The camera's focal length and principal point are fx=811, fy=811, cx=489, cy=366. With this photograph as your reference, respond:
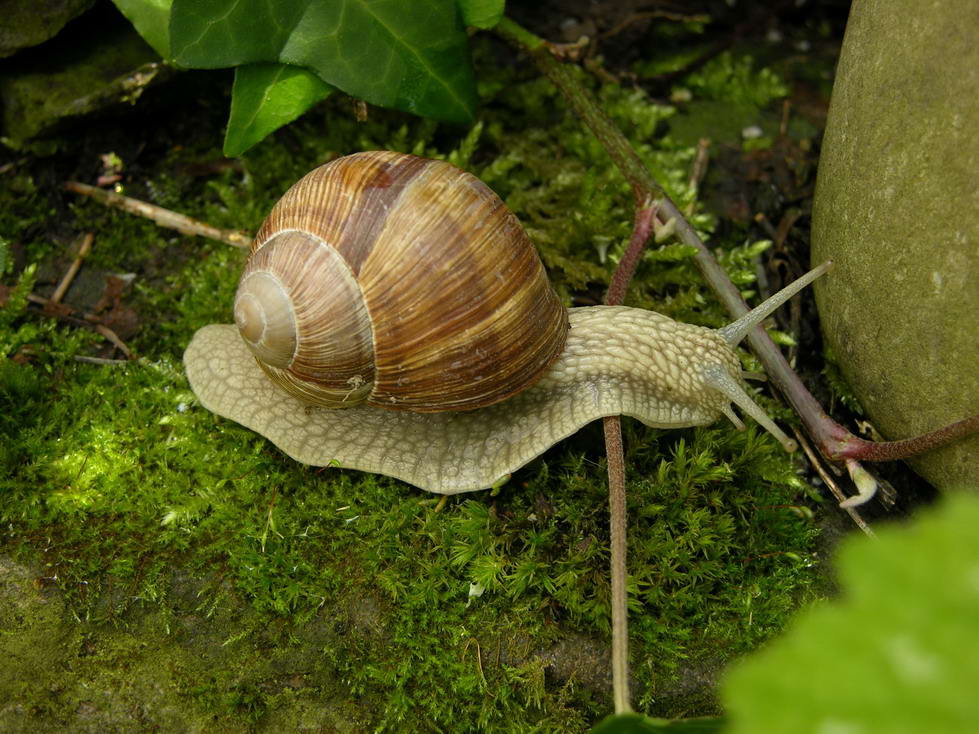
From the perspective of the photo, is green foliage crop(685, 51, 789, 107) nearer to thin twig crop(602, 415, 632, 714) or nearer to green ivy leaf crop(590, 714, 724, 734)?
thin twig crop(602, 415, 632, 714)

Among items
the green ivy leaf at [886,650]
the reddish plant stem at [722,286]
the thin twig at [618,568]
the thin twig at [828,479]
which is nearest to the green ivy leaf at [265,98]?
the reddish plant stem at [722,286]

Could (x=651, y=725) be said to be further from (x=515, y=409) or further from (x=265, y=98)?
(x=265, y=98)

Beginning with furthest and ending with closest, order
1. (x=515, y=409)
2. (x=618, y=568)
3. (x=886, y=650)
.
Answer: (x=515, y=409)
(x=618, y=568)
(x=886, y=650)

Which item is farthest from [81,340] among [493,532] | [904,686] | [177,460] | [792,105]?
[792,105]

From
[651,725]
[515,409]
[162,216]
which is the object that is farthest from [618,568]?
[162,216]

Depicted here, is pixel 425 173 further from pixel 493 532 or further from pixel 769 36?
pixel 769 36

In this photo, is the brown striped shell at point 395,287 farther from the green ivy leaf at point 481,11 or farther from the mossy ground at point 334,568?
the green ivy leaf at point 481,11
